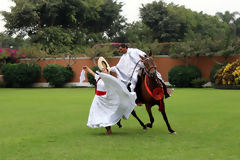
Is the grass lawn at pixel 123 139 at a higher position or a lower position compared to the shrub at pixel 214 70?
lower

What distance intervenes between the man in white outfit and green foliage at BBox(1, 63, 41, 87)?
24.9 meters

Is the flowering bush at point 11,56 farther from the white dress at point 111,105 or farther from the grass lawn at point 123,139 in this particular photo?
the white dress at point 111,105

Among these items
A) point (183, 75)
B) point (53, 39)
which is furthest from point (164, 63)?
point (53, 39)

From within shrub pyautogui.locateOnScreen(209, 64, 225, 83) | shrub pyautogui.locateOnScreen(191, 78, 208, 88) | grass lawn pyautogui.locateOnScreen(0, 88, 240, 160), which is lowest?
shrub pyautogui.locateOnScreen(191, 78, 208, 88)

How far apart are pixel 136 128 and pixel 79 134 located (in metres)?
1.63

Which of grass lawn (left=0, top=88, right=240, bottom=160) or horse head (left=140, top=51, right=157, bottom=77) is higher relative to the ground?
horse head (left=140, top=51, right=157, bottom=77)

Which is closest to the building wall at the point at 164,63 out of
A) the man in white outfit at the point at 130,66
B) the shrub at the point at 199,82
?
the shrub at the point at 199,82

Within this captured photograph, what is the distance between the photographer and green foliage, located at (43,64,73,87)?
32750mm

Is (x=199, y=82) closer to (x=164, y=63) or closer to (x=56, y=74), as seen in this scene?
(x=164, y=63)

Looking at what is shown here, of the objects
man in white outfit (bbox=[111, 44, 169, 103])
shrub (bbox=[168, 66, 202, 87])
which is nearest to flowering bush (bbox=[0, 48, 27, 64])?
shrub (bbox=[168, 66, 202, 87])

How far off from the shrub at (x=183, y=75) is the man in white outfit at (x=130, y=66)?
1902 centimetres

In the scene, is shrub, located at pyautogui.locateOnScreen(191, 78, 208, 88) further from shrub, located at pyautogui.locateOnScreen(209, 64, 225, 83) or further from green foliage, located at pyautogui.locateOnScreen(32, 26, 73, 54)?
green foliage, located at pyautogui.locateOnScreen(32, 26, 73, 54)

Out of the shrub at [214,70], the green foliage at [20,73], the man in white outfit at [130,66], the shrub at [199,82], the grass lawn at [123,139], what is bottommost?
the green foliage at [20,73]

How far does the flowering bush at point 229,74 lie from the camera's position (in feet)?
83.8
